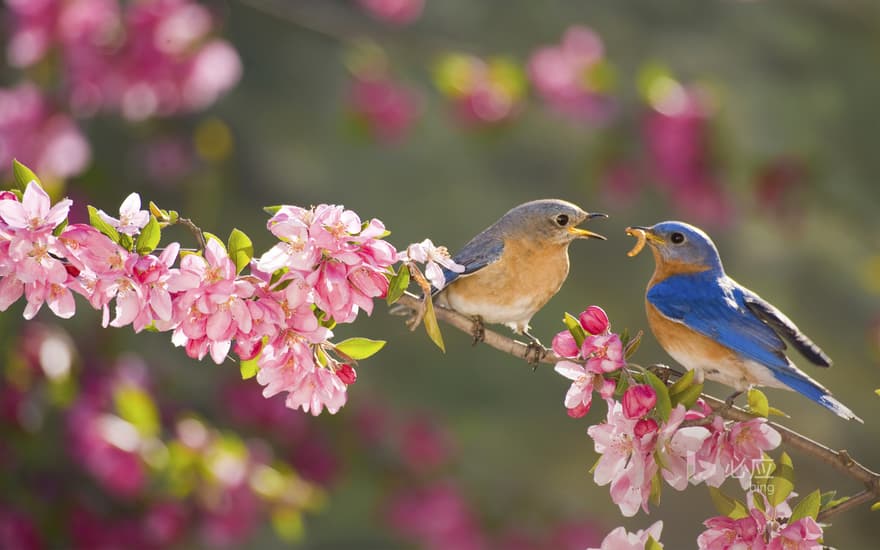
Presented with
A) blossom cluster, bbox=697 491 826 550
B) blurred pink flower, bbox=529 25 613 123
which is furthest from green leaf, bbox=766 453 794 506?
blurred pink flower, bbox=529 25 613 123

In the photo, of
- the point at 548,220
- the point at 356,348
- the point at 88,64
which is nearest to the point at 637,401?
the point at 356,348

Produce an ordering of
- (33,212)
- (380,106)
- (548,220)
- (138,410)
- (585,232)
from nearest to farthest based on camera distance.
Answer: (33,212) < (585,232) < (548,220) < (138,410) < (380,106)

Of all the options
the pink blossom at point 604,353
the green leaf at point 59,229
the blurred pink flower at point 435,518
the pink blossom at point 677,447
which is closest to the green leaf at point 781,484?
the pink blossom at point 677,447

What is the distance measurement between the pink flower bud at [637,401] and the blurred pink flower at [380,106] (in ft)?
11.1

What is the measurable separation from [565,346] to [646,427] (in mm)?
163

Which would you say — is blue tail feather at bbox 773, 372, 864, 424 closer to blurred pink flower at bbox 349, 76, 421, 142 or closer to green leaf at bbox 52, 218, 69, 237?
green leaf at bbox 52, 218, 69, 237

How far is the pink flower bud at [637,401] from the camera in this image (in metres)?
1.51

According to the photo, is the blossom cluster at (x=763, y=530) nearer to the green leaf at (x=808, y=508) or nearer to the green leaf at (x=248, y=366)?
the green leaf at (x=808, y=508)

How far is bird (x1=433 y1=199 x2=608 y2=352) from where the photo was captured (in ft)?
6.99

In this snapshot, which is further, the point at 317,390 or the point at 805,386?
the point at 805,386

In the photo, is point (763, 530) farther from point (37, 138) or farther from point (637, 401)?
point (37, 138)

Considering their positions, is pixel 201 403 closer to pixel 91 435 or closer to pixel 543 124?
pixel 91 435

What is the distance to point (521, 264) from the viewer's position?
2174mm

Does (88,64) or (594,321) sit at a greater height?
(594,321)
